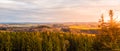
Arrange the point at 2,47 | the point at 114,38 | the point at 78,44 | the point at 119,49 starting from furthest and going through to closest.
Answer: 1. the point at 78,44
2. the point at 2,47
3. the point at 119,49
4. the point at 114,38

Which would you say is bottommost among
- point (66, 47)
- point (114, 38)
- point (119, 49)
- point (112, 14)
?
point (66, 47)

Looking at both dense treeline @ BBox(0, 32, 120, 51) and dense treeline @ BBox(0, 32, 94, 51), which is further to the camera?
dense treeline @ BBox(0, 32, 94, 51)

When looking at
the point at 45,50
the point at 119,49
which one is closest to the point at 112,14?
the point at 119,49

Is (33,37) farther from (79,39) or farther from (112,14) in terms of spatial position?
(112,14)

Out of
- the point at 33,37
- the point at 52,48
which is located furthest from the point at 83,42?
the point at 33,37

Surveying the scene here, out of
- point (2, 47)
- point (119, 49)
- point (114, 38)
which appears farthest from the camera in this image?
point (2, 47)

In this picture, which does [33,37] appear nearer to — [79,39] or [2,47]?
[2,47]

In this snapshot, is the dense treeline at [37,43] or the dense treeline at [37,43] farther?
the dense treeline at [37,43]

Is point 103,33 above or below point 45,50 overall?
above

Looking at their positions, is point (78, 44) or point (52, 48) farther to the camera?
point (78, 44)
